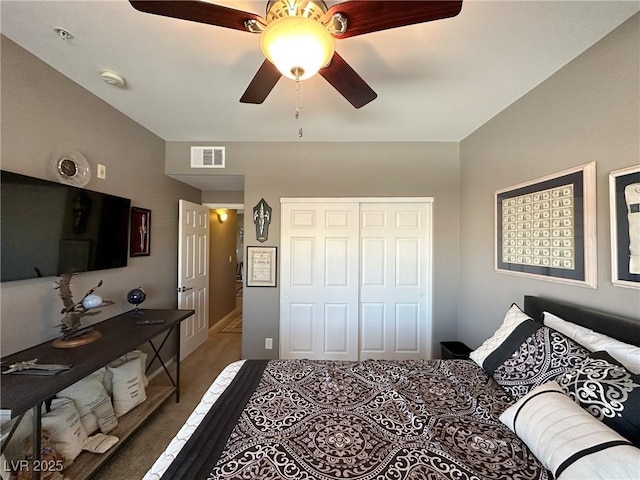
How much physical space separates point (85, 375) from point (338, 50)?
94.9 inches

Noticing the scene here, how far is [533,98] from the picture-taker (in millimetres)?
2068

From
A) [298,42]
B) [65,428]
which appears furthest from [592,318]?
[65,428]

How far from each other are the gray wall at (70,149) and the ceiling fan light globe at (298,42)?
5.54ft

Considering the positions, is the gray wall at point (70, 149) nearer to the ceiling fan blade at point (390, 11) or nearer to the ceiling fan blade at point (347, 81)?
the ceiling fan blade at point (347, 81)

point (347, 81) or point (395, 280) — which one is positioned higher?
point (347, 81)

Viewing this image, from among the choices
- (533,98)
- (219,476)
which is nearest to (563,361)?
(219,476)

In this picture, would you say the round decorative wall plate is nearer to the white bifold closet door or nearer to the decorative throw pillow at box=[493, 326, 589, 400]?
the white bifold closet door

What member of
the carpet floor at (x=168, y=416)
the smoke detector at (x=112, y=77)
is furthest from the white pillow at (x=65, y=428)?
the smoke detector at (x=112, y=77)

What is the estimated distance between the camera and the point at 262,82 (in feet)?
5.10

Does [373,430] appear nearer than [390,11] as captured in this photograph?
No

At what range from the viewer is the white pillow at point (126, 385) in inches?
82.3

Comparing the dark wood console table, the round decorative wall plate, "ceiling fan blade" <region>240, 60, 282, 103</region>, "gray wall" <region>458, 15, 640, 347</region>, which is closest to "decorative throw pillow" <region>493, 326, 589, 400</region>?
"gray wall" <region>458, 15, 640, 347</region>

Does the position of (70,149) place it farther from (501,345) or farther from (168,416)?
(501,345)

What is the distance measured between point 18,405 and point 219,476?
98 cm
